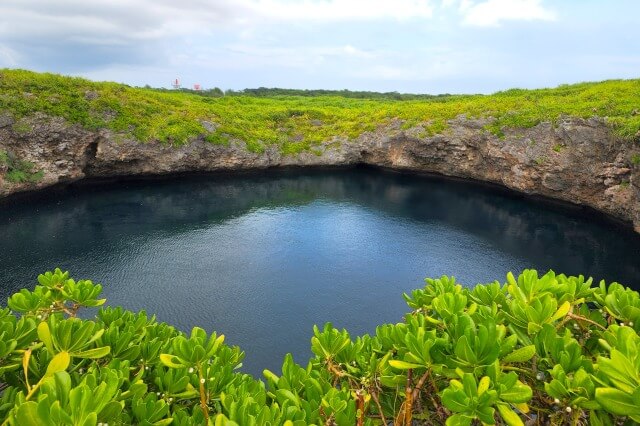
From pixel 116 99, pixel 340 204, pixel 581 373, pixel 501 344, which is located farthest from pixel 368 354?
pixel 116 99

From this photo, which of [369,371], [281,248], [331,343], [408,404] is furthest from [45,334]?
[281,248]

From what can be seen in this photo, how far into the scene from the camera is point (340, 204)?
2670 centimetres

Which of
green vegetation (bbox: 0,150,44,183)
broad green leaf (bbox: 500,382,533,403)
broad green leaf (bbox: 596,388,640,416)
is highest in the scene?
broad green leaf (bbox: 596,388,640,416)

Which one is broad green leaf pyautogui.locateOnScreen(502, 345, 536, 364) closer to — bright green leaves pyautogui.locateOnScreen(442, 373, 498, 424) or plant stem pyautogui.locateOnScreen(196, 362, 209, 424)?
bright green leaves pyautogui.locateOnScreen(442, 373, 498, 424)

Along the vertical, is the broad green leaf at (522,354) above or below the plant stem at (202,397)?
above

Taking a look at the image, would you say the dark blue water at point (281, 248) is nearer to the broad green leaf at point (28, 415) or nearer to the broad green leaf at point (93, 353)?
the broad green leaf at point (93, 353)

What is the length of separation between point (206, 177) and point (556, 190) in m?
24.9

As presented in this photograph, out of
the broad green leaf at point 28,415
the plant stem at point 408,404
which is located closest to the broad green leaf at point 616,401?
the plant stem at point 408,404

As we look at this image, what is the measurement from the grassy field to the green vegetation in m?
1.90

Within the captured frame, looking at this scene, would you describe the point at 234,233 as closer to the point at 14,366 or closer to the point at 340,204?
the point at 340,204

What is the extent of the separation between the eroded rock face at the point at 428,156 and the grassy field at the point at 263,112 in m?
0.71

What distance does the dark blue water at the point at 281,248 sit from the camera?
1387 cm

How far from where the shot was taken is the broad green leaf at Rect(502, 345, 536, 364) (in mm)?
2819

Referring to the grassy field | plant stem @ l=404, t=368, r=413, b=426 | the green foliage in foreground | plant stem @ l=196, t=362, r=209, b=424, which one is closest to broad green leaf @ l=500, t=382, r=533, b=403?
the green foliage in foreground
